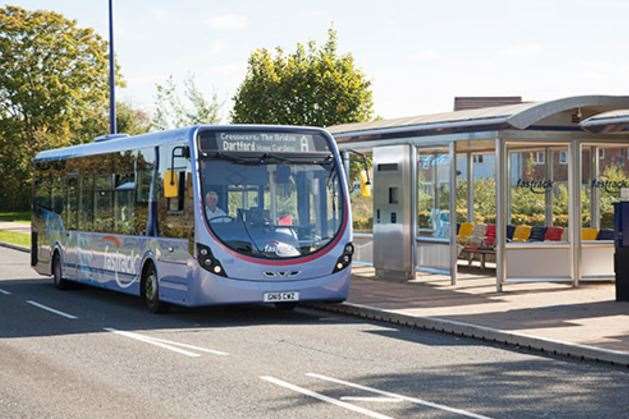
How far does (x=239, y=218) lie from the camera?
16672 millimetres

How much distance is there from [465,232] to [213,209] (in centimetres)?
830

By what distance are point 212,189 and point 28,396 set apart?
6876mm

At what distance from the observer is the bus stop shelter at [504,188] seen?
2012cm

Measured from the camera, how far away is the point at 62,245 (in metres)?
23.4

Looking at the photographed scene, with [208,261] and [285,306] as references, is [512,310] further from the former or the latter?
[208,261]

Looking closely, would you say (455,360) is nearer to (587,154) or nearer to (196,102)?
(587,154)

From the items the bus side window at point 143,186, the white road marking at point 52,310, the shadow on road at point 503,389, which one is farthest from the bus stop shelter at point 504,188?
the shadow on road at point 503,389

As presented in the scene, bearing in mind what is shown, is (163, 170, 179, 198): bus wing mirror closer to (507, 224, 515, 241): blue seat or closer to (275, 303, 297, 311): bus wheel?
(275, 303, 297, 311): bus wheel

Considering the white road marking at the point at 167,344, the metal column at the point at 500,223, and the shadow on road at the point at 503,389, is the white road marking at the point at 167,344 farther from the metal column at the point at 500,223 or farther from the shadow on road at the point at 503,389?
the metal column at the point at 500,223

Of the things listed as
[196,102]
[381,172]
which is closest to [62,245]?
[381,172]

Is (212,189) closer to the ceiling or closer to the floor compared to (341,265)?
closer to the ceiling

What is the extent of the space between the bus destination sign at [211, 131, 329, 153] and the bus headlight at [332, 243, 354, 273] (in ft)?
4.82

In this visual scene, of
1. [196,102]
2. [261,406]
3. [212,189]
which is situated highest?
[196,102]

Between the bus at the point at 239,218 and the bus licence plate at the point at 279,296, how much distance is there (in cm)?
1
